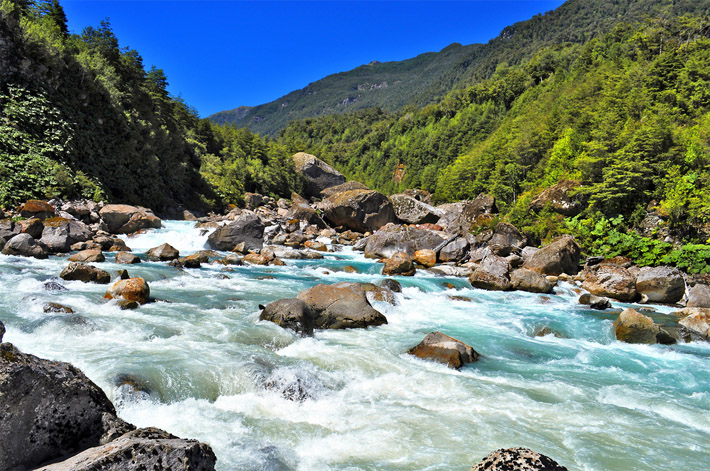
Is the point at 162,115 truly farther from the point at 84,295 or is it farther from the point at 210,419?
the point at 210,419

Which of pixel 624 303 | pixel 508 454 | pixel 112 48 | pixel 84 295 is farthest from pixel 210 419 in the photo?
pixel 112 48

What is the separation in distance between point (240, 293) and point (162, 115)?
3890cm

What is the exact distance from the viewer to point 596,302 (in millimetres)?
15758

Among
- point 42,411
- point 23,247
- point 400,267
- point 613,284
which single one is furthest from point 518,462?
point 23,247

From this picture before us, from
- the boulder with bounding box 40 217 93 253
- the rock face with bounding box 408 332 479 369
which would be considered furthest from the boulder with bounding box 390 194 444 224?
the rock face with bounding box 408 332 479 369

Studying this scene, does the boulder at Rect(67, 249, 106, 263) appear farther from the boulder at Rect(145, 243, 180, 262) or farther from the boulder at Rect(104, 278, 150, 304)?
the boulder at Rect(104, 278, 150, 304)

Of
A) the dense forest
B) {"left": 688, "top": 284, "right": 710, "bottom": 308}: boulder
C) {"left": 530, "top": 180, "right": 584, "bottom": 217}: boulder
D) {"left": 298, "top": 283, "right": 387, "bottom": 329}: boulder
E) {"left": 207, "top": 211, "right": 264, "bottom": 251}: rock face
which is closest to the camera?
{"left": 298, "top": 283, "right": 387, "bottom": 329}: boulder

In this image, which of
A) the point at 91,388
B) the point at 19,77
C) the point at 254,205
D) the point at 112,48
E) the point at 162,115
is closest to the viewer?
the point at 91,388

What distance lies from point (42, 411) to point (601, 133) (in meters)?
32.2

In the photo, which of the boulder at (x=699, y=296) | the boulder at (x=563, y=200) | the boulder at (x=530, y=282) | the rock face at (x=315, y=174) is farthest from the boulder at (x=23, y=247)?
the rock face at (x=315, y=174)

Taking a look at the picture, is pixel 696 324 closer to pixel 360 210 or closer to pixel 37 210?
pixel 360 210

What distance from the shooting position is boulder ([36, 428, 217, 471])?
2.70 metres

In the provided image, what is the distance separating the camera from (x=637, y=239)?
68.7ft

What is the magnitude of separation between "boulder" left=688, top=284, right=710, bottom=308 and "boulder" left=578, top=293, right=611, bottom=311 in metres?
3.42
